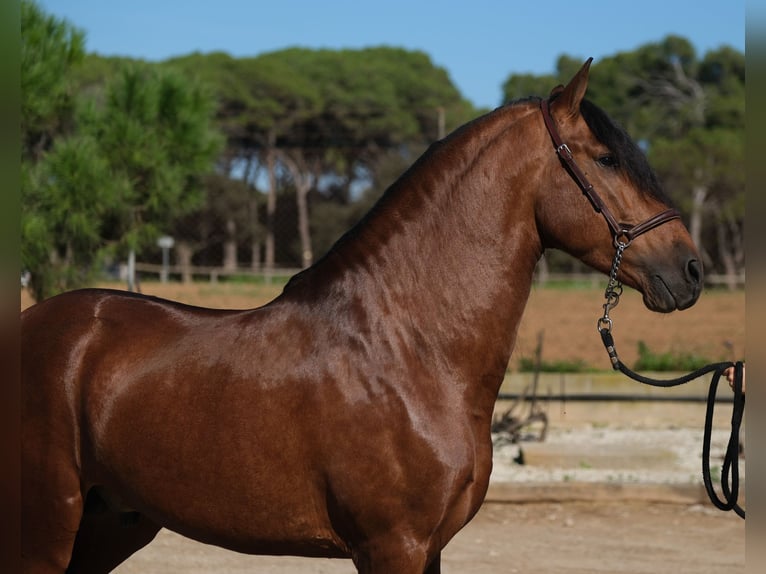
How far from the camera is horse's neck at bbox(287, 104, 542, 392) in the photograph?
8.37ft

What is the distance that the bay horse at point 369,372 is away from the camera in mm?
2422

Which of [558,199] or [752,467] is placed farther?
[558,199]

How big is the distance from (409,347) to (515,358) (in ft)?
25.0

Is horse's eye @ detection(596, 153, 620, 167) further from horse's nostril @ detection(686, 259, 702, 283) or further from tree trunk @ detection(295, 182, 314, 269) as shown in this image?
tree trunk @ detection(295, 182, 314, 269)

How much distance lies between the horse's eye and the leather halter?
2.5 inches

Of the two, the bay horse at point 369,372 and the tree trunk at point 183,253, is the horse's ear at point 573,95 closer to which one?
the bay horse at point 369,372

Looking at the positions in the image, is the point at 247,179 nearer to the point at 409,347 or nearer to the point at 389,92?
the point at 389,92

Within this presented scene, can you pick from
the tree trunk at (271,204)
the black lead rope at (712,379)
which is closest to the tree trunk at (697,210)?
the tree trunk at (271,204)

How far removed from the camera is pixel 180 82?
7.32 metres

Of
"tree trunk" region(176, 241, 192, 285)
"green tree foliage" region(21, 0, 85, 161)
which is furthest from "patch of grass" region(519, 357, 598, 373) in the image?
"tree trunk" region(176, 241, 192, 285)

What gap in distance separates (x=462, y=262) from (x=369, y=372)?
0.42 m

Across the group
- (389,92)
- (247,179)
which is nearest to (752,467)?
(247,179)

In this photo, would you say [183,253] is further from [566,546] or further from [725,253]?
[566,546]

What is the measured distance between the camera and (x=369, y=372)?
2.47m
